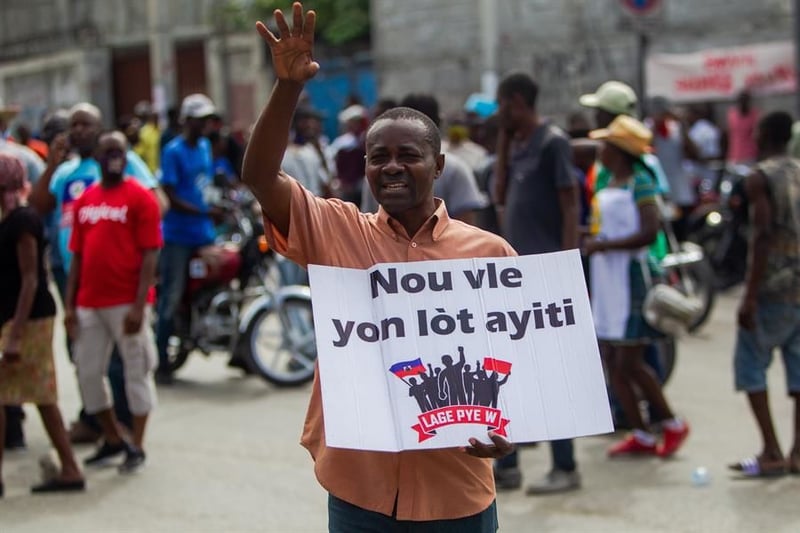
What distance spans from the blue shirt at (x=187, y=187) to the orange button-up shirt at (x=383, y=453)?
18.7 feet

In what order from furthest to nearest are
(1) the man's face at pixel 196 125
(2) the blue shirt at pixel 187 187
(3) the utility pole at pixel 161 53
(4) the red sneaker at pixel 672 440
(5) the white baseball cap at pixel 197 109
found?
(3) the utility pole at pixel 161 53 → (1) the man's face at pixel 196 125 → (5) the white baseball cap at pixel 197 109 → (2) the blue shirt at pixel 187 187 → (4) the red sneaker at pixel 672 440

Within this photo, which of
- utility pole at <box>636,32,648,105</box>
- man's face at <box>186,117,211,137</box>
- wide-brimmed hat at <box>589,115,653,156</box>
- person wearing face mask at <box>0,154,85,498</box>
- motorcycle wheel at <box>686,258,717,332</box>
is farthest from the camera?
utility pole at <box>636,32,648,105</box>

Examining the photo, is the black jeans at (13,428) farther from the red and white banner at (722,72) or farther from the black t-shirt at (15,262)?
the red and white banner at (722,72)

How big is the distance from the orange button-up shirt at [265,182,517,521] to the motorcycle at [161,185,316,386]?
17.9 feet

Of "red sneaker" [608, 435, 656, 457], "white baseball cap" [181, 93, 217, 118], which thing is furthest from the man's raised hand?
"white baseball cap" [181, 93, 217, 118]

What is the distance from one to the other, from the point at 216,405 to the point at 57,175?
76.3 inches

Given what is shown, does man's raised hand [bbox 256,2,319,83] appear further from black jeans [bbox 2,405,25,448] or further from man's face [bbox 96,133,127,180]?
black jeans [bbox 2,405,25,448]

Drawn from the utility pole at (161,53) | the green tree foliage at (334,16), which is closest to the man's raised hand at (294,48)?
the green tree foliage at (334,16)

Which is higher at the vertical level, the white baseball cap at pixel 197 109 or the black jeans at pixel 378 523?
the white baseball cap at pixel 197 109

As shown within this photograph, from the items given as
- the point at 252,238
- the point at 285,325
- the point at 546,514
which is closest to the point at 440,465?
the point at 546,514

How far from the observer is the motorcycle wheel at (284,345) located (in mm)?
8711

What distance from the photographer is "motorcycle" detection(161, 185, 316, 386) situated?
28.7ft

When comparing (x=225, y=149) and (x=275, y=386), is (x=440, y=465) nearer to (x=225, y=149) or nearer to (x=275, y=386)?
(x=275, y=386)

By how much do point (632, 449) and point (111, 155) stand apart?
129 inches
